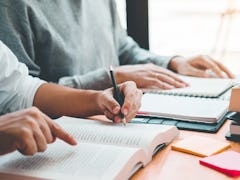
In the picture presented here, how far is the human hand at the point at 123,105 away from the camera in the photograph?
0.96 metres

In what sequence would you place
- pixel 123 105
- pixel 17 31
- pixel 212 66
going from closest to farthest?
pixel 123 105 < pixel 17 31 < pixel 212 66

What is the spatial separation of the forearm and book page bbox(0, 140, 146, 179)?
0.25m

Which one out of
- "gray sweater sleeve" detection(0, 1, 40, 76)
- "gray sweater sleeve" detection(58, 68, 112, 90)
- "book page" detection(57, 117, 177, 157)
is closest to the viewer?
"book page" detection(57, 117, 177, 157)

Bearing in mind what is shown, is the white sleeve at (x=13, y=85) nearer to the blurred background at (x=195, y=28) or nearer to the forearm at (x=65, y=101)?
the forearm at (x=65, y=101)

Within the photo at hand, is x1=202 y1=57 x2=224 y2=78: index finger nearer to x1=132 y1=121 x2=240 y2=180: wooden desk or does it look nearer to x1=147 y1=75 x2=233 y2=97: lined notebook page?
x1=147 y1=75 x2=233 y2=97: lined notebook page

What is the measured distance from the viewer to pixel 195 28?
7.17 ft

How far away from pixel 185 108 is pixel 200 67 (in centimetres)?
50

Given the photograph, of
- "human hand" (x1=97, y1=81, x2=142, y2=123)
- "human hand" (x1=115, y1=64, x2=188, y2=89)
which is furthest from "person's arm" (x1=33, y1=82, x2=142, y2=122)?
"human hand" (x1=115, y1=64, x2=188, y2=89)

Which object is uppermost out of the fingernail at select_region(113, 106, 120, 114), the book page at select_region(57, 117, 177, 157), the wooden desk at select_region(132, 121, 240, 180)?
the fingernail at select_region(113, 106, 120, 114)

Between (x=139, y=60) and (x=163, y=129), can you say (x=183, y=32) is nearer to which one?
(x=139, y=60)

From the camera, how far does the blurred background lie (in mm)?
2090

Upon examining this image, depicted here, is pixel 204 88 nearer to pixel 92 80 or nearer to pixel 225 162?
pixel 92 80

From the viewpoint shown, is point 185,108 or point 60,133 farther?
point 185,108

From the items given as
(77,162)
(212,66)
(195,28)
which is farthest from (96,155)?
(195,28)
